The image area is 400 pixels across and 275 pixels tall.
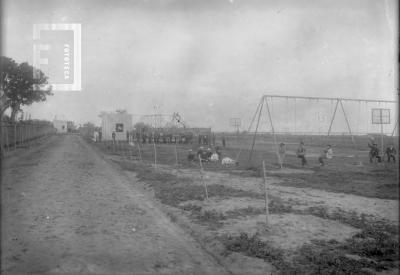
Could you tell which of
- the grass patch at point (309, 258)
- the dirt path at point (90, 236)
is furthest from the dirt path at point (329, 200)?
the dirt path at point (90, 236)

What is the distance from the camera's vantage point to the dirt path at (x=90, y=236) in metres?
4.55

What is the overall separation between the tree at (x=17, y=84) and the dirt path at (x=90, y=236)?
95.5 feet

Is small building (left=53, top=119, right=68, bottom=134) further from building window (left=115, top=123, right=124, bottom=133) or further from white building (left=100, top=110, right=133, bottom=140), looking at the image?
building window (left=115, top=123, right=124, bottom=133)

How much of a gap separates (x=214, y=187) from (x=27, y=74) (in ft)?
108

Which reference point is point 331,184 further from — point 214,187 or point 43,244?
point 43,244

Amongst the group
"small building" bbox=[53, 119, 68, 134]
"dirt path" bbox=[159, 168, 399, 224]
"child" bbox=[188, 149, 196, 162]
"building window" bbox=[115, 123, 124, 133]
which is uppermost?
"small building" bbox=[53, 119, 68, 134]

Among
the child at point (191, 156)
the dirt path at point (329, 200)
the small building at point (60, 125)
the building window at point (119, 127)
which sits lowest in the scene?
the dirt path at point (329, 200)

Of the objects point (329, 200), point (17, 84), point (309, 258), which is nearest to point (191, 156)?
point (329, 200)

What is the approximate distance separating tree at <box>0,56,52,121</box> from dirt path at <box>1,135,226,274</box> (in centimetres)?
2911

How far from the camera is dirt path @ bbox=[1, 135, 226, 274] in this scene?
4.55m

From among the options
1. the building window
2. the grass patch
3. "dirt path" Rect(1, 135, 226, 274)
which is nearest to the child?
"dirt path" Rect(1, 135, 226, 274)

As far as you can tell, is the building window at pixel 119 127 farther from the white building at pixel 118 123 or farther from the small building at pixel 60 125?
the small building at pixel 60 125

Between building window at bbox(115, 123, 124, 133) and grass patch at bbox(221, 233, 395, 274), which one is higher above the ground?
building window at bbox(115, 123, 124, 133)

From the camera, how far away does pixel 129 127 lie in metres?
44.8
